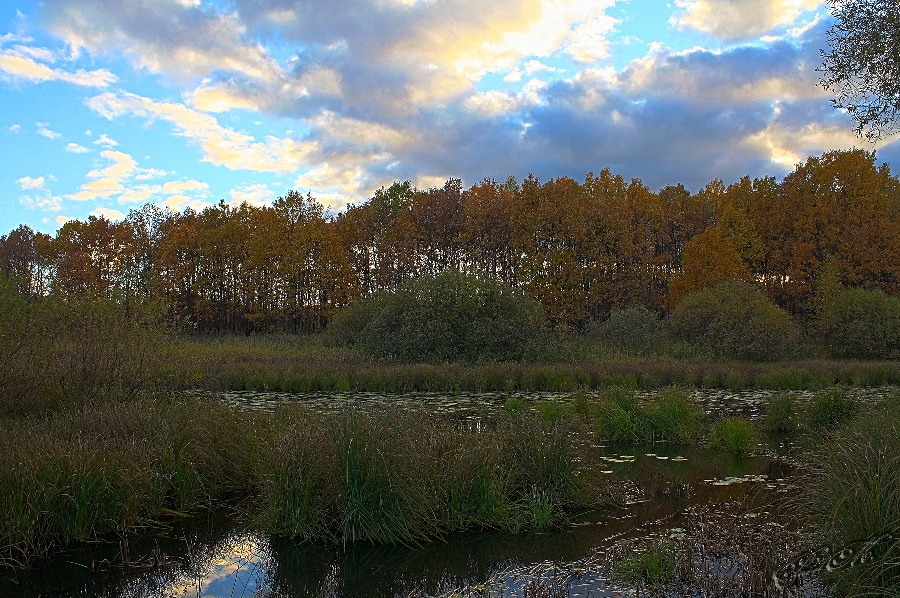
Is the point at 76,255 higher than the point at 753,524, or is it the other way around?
the point at 76,255

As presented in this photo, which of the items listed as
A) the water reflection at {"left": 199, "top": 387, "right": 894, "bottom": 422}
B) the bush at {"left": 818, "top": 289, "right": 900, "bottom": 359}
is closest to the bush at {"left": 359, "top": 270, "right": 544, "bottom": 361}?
the water reflection at {"left": 199, "top": 387, "right": 894, "bottom": 422}

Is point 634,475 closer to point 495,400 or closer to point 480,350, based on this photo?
point 495,400

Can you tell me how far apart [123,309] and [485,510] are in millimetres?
8356

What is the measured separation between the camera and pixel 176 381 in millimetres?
12984

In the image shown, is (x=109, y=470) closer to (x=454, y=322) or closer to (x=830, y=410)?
(x=830, y=410)

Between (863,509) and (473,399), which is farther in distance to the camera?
(473,399)

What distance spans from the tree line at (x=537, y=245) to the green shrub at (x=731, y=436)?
76.1ft

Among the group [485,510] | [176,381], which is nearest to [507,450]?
[485,510]

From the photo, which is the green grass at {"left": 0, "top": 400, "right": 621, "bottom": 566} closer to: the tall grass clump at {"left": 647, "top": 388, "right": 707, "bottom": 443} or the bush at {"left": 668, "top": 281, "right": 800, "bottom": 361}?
the tall grass clump at {"left": 647, "top": 388, "right": 707, "bottom": 443}

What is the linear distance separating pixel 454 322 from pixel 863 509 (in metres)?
23.5

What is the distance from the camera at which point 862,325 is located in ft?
97.0

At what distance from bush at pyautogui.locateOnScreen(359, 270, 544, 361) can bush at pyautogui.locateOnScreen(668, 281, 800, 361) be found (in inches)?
306

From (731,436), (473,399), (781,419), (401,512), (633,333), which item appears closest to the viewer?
(401,512)

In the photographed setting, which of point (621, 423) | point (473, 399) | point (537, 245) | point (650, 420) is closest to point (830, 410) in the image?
point (650, 420)
